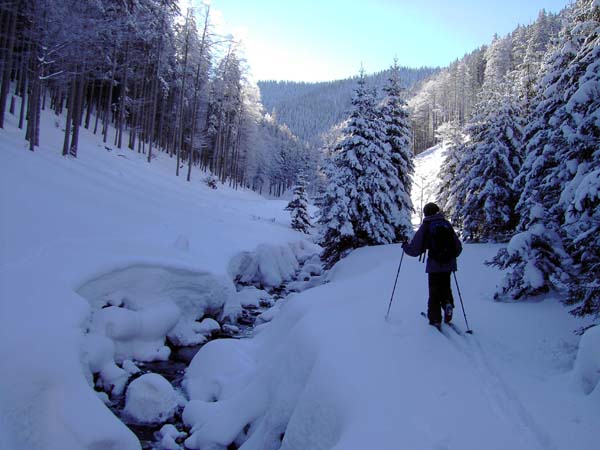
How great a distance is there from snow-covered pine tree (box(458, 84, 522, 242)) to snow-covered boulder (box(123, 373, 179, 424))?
14.5 metres

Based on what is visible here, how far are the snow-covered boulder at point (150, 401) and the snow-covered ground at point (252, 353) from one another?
0.09ft

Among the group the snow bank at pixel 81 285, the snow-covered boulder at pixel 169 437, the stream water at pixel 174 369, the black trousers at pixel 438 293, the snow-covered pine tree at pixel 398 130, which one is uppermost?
the snow-covered pine tree at pixel 398 130

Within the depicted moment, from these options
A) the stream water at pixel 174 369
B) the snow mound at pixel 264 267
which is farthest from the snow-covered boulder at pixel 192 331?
the snow mound at pixel 264 267

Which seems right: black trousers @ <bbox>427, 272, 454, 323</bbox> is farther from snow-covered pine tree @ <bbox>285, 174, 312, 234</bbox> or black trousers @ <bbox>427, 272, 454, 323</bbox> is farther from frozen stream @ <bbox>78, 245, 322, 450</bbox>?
snow-covered pine tree @ <bbox>285, 174, 312, 234</bbox>

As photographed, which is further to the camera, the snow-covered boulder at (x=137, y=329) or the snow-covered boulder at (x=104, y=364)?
the snow-covered boulder at (x=137, y=329)

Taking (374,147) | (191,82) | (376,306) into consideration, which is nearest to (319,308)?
(376,306)

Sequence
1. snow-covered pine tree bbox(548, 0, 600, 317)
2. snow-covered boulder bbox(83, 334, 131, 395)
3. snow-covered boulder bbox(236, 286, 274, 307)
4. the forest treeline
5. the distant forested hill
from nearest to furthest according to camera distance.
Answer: snow-covered pine tree bbox(548, 0, 600, 317), snow-covered boulder bbox(83, 334, 131, 395), snow-covered boulder bbox(236, 286, 274, 307), the forest treeline, the distant forested hill

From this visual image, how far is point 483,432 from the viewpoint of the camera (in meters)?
3.46

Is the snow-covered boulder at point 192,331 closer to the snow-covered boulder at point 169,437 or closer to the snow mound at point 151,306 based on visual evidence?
the snow mound at point 151,306

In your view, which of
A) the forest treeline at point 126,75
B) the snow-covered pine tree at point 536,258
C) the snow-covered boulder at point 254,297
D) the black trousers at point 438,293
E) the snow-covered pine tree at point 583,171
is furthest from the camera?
the forest treeline at point 126,75

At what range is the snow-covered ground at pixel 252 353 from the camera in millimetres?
3861

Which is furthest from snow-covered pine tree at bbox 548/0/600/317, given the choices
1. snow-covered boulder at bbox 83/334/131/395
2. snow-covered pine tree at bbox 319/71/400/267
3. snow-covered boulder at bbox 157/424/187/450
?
snow-covered pine tree at bbox 319/71/400/267

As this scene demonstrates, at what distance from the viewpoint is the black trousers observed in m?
5.93

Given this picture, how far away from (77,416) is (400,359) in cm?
457
